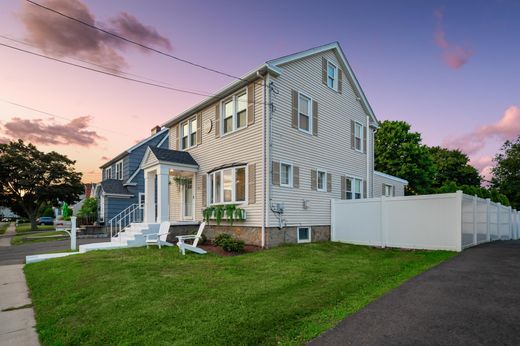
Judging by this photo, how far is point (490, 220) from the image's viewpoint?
14.1 m

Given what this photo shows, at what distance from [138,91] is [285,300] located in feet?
38.0

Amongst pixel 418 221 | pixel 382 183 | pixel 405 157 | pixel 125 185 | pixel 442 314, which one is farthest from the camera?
pixel 405 157

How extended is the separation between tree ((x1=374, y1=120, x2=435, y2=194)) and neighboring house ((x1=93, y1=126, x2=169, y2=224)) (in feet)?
71.4

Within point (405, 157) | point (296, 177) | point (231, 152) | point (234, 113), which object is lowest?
point (296, 177)

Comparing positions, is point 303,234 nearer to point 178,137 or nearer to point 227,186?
point 227,186

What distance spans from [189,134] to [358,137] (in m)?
9.63

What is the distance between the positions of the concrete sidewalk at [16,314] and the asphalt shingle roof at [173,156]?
710 cm

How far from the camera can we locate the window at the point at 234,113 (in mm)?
12914

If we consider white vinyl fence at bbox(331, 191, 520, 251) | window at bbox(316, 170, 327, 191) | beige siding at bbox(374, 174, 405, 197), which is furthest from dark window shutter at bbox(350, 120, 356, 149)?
white vinyl fence at bbox(331, 191, 520, 251)

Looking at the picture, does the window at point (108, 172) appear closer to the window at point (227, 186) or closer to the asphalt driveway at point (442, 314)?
the window at point (227, 186)

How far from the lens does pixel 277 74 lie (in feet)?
39.4

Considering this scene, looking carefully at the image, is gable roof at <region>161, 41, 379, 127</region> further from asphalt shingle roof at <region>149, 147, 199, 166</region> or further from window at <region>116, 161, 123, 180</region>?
window at <region>116, 161, 123, 180</region>

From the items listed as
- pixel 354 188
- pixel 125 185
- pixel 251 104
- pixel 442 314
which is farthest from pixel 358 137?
pixel 125 185

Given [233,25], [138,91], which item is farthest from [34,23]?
[233,25]
